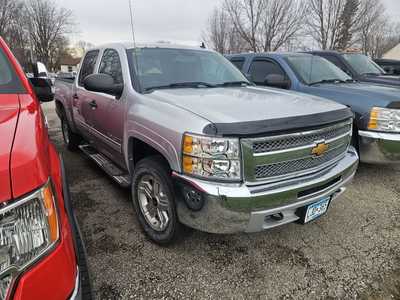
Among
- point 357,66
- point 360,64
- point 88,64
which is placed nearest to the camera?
point 88,64

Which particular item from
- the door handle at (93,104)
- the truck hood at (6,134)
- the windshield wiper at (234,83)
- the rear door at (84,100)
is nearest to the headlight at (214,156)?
the truck hood at (6,134)

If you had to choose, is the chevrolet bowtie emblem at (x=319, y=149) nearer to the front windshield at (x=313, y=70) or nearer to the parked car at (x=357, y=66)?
the front windshield at (x=313, y=70)

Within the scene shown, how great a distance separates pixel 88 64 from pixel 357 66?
556 cm

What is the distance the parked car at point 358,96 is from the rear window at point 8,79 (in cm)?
339

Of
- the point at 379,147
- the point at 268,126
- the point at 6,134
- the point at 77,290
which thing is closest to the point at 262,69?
the point at 379,147

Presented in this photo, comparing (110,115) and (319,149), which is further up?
(110,115)

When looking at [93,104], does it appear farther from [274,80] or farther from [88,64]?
[274,80]

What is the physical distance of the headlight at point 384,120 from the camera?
3697 millimetres

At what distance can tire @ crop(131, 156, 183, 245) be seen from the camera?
2328 mm

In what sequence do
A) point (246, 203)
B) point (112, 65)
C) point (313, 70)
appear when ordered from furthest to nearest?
point (313, 70), point (112, 65), point (246, 203)

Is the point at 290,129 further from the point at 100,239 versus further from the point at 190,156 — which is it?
the point at 100,239

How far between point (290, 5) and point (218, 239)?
26929 mm

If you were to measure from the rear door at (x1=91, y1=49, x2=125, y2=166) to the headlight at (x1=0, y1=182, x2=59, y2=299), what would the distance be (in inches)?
71.6

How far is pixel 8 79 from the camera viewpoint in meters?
2.01
